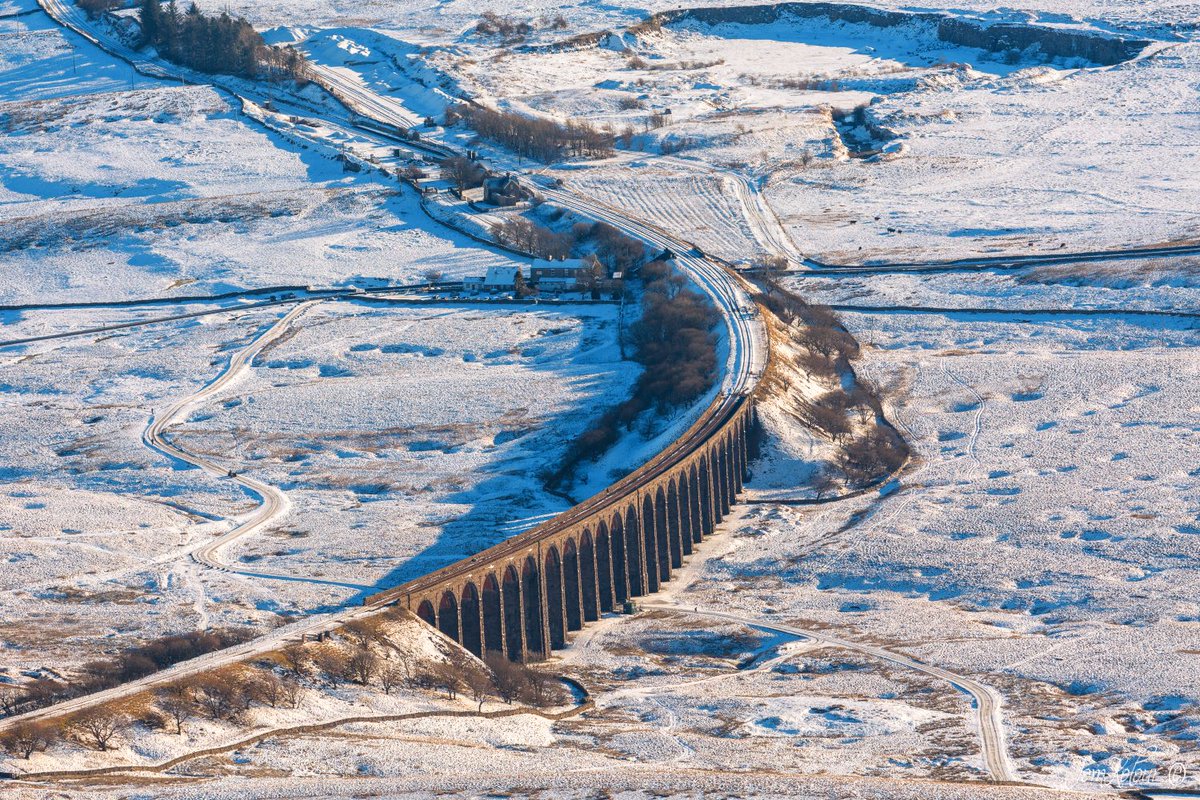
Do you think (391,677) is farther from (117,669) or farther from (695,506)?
(695,506)

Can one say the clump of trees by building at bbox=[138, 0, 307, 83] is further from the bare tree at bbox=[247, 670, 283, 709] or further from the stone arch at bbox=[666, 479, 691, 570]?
the bare tree at bbox=[247, 670, 283, 709]

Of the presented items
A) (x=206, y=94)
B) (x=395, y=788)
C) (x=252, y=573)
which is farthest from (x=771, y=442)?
(x=206, y=94)

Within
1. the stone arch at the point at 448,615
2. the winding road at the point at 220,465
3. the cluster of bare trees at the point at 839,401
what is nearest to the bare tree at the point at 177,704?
the stone arch at the point at 448,615

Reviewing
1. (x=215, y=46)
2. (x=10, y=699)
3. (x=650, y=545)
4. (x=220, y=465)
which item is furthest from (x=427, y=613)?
(x=215, y=46)

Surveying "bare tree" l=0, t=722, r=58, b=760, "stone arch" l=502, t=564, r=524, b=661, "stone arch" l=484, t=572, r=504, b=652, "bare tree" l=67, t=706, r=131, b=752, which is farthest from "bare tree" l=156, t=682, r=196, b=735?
"stone arch" l=502, t=564, r=524, b=661

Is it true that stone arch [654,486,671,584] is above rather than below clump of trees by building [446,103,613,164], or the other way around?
below

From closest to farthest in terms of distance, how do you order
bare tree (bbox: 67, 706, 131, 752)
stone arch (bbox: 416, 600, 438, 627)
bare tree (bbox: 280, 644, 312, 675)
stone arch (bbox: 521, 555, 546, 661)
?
bare tree (bbox: 67, 706, 131, 752)
bare tree (bbox: 280, 644, 312, 675)
stone arch (bbox: 416, 600, 438, 627)
stone arch (bbox: 521, 555, 546, 661)
